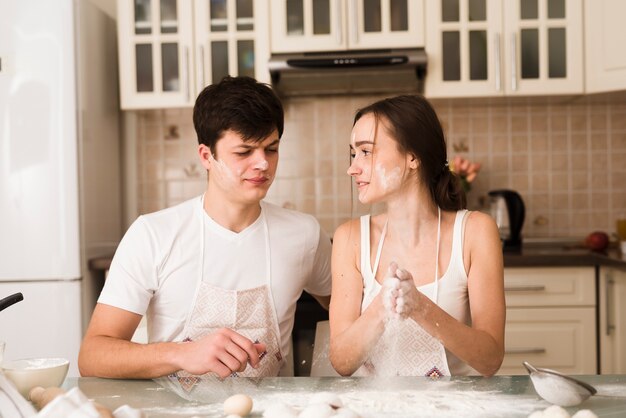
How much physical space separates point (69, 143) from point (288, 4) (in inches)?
40.8

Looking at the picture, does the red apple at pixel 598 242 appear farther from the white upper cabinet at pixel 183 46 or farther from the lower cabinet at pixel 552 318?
the white upper cabinet at pixel 183 46

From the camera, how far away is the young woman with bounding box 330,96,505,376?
1426 mm

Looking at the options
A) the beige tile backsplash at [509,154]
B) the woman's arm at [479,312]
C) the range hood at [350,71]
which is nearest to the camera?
the woman's arm at [479,312]

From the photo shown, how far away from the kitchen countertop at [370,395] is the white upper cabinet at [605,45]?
1880 mm

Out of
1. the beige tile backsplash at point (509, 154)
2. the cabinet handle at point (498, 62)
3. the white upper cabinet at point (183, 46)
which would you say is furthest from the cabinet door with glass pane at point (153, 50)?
the cabinet handle at point (498, 62)

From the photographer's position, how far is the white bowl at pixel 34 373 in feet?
3.55

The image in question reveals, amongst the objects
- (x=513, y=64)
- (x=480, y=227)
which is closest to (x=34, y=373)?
(x=480, y=227)

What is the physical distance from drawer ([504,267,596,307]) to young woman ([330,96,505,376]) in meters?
1.07

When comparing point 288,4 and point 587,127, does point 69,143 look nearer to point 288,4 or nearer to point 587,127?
point 288,4

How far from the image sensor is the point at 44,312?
2.62 meters

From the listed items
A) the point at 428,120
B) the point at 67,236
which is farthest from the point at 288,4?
the point at 428,120

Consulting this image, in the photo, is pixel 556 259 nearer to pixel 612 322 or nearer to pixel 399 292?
pixel 612 322

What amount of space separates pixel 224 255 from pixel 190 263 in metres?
0.08

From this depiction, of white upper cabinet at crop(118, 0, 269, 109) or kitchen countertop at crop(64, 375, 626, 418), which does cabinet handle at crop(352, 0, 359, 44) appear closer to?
white upper cabinet at crop(118, 0, 269, 109)
